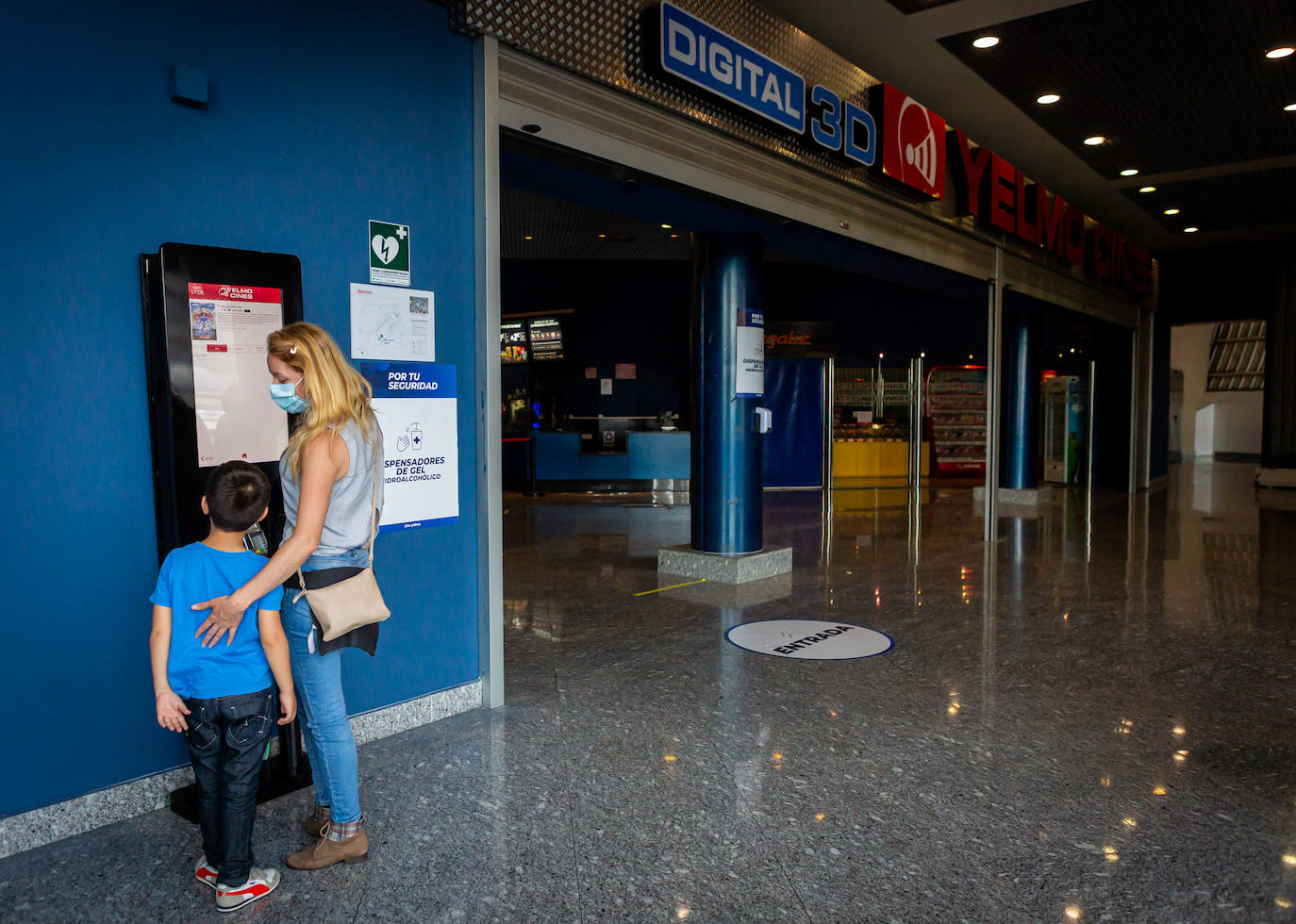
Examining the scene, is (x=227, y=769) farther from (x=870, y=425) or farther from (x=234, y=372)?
(x=870, y=425)

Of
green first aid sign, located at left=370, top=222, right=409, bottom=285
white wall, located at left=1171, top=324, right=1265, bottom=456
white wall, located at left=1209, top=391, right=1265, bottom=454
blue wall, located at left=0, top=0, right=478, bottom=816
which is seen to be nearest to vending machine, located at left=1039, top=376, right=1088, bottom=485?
white wall, located at left=1171, top=324, right=1265, bottom=456

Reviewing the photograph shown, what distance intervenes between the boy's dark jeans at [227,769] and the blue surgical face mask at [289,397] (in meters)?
0.73

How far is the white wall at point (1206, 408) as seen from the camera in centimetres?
2353

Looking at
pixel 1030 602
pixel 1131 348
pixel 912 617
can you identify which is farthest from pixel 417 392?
pixel 1131 348

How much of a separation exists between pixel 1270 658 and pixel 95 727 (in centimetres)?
497

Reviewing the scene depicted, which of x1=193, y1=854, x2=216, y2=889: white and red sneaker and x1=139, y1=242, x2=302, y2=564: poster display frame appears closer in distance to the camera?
x1=193, y1=854, x2=216, y2=889: white and red sneaker

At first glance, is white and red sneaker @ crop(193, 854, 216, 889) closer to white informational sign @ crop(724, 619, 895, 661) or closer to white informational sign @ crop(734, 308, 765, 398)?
white informational sign @ crop(724, 619, 895, 661)

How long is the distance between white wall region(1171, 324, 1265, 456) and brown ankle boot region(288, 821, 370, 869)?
27.1m

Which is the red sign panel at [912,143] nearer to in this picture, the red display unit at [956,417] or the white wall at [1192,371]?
the red display unit at [956,417]

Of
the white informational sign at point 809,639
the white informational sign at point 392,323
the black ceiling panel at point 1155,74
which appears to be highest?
the black ceiling panel at point 1155,74

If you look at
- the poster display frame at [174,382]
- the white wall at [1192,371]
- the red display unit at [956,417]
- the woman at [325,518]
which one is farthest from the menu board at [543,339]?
the white wall at [1192,371]

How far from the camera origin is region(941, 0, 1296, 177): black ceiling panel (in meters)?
5.28

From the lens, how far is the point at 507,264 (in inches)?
550

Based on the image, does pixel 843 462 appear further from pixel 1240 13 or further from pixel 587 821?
pixel 587 821
